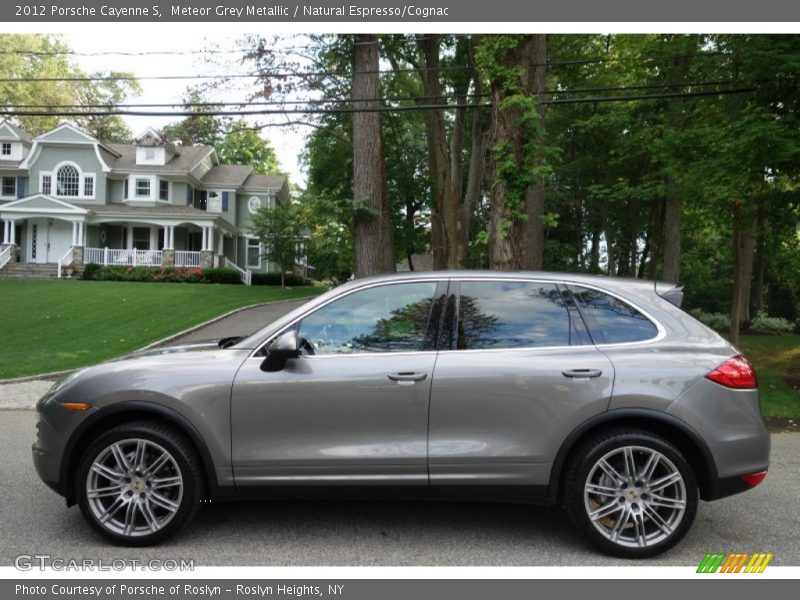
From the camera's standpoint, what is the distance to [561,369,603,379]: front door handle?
3832 millimetres

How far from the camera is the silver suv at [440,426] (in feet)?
12.5

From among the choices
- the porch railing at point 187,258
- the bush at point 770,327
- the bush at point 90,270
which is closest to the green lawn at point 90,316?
the bush at point 90,270

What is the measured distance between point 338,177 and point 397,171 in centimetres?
246

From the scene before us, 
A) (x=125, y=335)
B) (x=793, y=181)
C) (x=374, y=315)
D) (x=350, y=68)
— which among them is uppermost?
(x=350, y=68)

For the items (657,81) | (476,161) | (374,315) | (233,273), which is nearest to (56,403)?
(374,315)

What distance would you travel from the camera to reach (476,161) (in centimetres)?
2158

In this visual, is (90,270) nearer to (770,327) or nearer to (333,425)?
(770,327)

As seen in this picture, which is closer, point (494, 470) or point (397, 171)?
point (494, 470)

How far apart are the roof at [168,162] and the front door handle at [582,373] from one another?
35587mm

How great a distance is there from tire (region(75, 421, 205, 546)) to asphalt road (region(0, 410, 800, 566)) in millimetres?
145

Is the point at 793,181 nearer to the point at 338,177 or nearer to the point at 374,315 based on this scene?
the point at 374,315

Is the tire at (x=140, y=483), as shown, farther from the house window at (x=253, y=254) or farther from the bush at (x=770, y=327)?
the house window at (x=253, y=254)

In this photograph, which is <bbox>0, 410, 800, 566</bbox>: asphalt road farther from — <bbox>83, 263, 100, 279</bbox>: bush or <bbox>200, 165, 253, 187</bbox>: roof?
<bbox>200, 165, 253, 187</bbox>: roof

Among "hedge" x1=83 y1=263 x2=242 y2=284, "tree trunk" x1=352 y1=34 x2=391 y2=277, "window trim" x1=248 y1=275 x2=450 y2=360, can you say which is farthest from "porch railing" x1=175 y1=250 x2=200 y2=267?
"window trim" x1=248 y1=275 x2=450 y2=360
